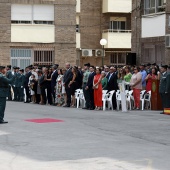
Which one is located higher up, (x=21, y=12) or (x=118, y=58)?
(x=21, y=12)

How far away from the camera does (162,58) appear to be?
36.9 metres

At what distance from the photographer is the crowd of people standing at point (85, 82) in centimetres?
2916

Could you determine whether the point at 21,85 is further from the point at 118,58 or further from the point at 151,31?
the point at 118,58

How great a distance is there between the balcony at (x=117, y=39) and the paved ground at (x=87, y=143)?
96.6ft

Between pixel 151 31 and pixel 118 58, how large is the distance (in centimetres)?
1743

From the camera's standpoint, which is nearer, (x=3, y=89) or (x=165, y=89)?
(x=3, y=89)

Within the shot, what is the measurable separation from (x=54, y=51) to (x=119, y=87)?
23231 millimetres

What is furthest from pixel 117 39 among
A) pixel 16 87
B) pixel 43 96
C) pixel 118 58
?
pixel 43 96

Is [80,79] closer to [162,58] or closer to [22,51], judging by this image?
[162,58]

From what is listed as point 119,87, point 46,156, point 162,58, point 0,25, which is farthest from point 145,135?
point 0,25

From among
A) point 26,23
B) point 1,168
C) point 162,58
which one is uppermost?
point 26,23

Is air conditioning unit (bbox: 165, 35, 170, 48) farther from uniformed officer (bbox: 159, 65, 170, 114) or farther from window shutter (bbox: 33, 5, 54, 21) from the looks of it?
window shutter (bbox: 33, 5, 54, 21)

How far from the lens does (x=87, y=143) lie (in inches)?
639

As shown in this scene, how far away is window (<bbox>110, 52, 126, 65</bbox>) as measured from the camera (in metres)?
55.4
